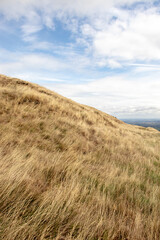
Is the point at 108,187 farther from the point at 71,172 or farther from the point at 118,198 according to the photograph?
the point at 71,172

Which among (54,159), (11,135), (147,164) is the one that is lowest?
(147,164)

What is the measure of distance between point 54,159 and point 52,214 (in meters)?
2.02

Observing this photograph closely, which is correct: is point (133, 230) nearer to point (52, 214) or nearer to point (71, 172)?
point (52, 214)

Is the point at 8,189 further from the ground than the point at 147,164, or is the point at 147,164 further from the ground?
the point at 8,189

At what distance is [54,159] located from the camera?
3.92 m

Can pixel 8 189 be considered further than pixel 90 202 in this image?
No

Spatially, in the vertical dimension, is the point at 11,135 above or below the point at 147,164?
above

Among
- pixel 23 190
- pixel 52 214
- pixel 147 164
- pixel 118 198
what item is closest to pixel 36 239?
pixel 52 214

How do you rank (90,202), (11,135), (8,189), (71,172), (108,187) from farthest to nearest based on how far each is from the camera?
(11,135), (71,172), (108,187), (90,202), (8,189)

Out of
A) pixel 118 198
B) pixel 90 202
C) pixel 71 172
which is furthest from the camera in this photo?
pixel 71 172

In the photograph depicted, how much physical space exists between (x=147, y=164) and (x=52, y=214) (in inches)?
204

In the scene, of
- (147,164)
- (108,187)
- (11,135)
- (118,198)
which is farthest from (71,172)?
(147,164)

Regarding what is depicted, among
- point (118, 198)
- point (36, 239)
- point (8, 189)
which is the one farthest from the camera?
point (118, 198)

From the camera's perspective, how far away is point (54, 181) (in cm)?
284
